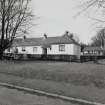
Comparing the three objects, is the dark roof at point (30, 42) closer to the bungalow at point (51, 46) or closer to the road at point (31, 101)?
the bungalow at point (51, 46)

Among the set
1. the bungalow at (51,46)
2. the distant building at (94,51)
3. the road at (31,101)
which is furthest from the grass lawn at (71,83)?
the distant building at (94,51)

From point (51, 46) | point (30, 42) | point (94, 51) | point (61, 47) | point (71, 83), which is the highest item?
point (30, 42)

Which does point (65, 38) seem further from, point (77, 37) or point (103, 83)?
point (77, 37)

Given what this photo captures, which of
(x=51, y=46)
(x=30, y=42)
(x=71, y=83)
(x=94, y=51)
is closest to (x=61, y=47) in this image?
(x=51, y=46)

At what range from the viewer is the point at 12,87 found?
8.40 metres

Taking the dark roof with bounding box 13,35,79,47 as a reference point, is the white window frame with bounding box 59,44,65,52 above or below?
below

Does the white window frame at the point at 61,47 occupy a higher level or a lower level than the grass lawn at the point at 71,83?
higher

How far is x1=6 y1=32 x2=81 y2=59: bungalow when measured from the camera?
1371 inches

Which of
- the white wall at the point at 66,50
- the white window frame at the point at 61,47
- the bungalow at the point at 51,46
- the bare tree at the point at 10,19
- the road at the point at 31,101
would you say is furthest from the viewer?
the white window frame at the point at 61,47

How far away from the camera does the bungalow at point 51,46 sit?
3481 cm

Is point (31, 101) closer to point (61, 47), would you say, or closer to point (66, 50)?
point (66, 50)

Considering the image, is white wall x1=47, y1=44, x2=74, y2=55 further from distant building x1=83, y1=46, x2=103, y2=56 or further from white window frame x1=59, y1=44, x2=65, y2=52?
distant building x1=83, y1=46, x2=103, y2=56

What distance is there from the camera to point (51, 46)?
36.8 metres

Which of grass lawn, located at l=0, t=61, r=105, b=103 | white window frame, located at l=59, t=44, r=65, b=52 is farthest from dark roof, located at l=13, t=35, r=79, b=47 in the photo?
grass lawn, located at l=0, t=61, r=105, b=103
